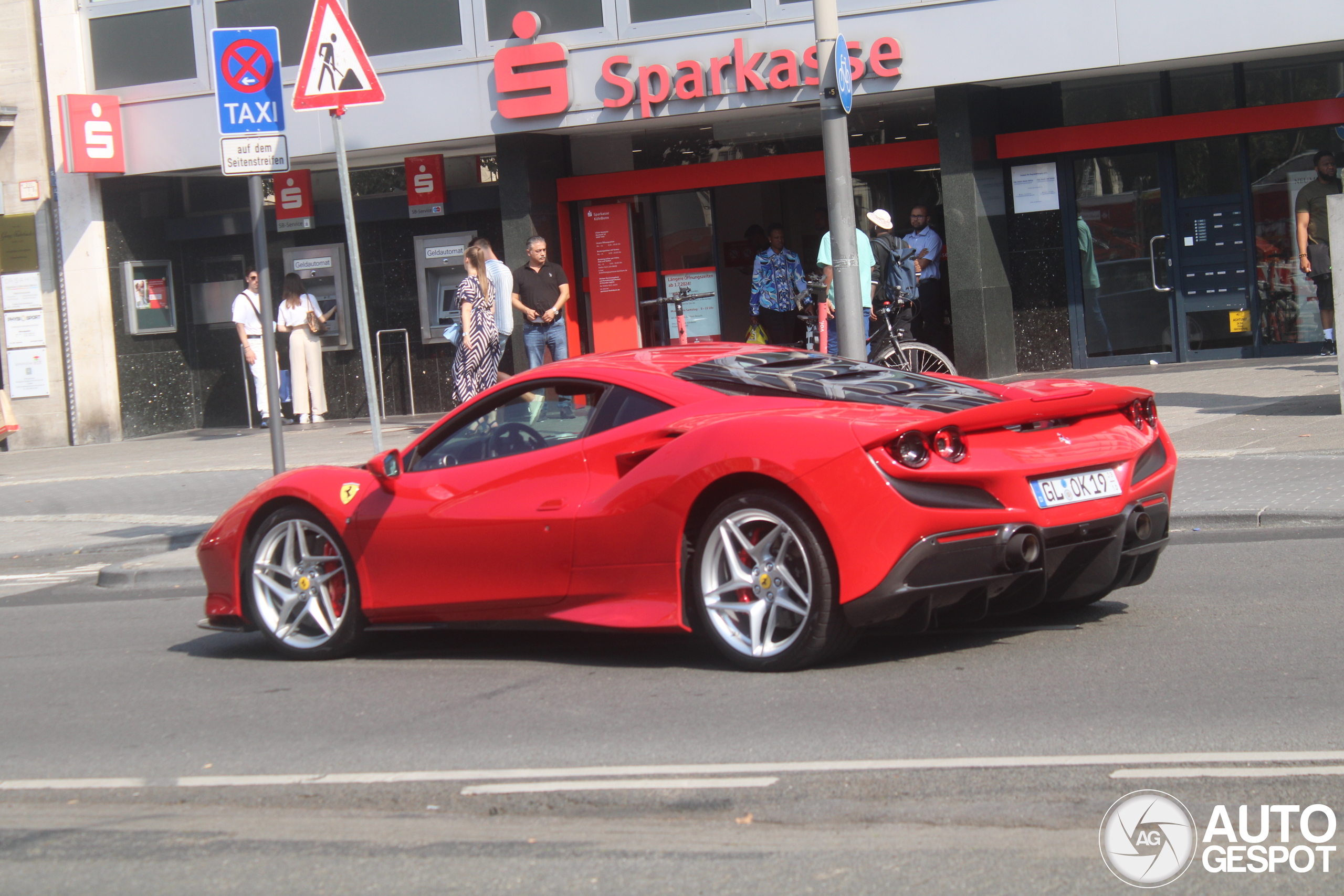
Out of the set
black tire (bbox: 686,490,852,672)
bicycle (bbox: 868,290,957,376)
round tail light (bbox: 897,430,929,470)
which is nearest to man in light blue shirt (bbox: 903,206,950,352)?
bicycle (bbox: 868,290,957,376)

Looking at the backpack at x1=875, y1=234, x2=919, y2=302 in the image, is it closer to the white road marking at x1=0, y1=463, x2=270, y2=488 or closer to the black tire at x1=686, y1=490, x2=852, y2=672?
the white road marking at x1=0, y1=463, x2=270, y2=488

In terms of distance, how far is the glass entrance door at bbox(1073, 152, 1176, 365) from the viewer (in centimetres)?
1744

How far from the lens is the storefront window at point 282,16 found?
1838 cm

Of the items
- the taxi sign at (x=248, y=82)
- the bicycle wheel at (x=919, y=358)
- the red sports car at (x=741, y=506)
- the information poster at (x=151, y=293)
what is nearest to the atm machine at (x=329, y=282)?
the information poster at (x=151, y=293)

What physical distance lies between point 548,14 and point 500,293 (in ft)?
17.1

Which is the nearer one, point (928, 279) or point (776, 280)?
point (928, 279)

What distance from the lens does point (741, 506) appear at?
5.55 metres

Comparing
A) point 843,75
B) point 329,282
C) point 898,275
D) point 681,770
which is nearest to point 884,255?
point 898,275

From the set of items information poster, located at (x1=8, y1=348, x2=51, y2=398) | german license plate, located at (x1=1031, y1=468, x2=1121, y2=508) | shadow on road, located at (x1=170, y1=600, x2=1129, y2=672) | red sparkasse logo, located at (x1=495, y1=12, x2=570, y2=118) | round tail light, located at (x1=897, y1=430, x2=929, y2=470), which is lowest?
shadow on road, located at (x1=170, y1=600, x2=1129, y2=672)

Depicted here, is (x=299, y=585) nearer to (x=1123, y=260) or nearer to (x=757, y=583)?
(x=757, y=583)

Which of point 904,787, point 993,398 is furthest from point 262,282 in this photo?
point 904,787

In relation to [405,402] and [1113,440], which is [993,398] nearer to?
[1113,440]

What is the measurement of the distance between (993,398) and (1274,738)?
1834 mm

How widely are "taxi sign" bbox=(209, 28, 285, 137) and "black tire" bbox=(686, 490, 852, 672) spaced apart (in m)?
5.71
